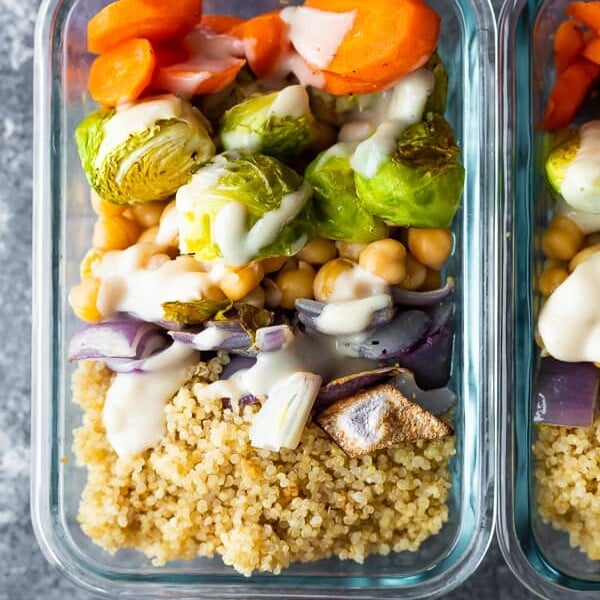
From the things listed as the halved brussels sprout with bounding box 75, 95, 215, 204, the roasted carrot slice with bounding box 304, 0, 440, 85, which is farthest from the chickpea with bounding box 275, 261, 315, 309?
the roasted carrot slice with bounding box 304, 0, 440, 85

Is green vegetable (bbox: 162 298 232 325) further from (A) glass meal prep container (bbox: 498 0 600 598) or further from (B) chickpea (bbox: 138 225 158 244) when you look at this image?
(A) glass meal prep container (bbox: 498 0 600 598)

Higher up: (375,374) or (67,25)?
(67,25)

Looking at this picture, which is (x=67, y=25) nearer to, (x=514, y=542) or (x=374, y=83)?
(x=374, y=83)

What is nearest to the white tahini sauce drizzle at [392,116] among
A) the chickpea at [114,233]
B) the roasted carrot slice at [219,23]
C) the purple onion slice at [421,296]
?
the purple onion slice at [421,296]

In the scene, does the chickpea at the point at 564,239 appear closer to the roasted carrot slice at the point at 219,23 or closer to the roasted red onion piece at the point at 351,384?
the roasted red onion piece at the point at 351,384

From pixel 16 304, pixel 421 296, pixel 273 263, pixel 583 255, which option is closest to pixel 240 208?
pixel 273 263

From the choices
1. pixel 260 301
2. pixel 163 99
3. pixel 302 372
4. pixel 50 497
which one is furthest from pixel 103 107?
pixel 50 497
